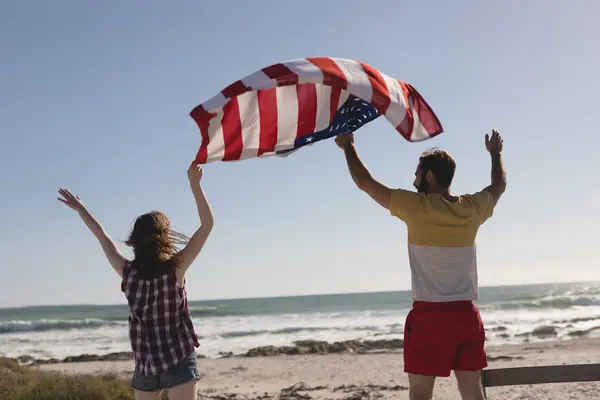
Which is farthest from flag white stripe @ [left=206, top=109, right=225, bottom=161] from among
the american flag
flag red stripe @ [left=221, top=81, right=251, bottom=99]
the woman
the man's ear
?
the man's ear

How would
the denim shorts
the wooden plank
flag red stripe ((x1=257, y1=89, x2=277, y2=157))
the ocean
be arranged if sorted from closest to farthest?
the denim shorts, flag red stripe ((x1=257, y1=89, x2=277, y2=157)), the wooden plank, the ocean

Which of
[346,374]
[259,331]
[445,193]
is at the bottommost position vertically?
[259,331]

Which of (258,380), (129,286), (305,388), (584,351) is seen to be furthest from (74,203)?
(584,351)

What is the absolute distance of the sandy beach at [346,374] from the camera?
952 centimetres

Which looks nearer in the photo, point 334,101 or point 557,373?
point 334,101

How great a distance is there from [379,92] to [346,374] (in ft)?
35.8

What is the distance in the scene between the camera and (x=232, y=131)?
3.34 m

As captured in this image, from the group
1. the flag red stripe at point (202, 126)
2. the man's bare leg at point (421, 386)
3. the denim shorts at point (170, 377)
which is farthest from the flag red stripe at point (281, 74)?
the man's bare leg at point (421, 386)

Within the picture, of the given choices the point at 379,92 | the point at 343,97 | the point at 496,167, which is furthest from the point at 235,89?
the point at 496,167

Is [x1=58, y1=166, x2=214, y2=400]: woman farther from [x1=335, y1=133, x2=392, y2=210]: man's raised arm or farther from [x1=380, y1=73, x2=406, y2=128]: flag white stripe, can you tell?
[x1=380, y1=73, x2=406, y2=128]: flag white stripe

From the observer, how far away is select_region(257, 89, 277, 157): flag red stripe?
3.39m

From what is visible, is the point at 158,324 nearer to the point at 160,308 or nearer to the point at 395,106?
the point at 160,308

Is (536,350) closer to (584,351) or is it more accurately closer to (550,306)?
(584,351)

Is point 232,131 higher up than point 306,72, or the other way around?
point 306,72
